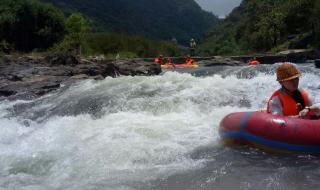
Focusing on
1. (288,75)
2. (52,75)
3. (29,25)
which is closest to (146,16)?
(29,25)

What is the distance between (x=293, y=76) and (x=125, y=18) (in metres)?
126

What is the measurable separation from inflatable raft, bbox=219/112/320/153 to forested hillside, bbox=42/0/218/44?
86.0 meters

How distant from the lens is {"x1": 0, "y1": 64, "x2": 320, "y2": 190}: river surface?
527cm

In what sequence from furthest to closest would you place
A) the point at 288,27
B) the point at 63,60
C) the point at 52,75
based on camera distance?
the point at 288,27 → the point at 63,60 → the point at 52,75

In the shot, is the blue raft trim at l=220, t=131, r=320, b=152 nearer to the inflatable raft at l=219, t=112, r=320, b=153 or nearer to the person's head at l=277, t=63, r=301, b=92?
the inflatable raft at l=219, t=112, r=320, b=153

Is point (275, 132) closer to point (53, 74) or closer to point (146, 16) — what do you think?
point (53, 74)

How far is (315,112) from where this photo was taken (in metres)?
5.99

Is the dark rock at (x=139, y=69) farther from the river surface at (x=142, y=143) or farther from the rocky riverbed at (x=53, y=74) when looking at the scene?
the river surface at (x=142, y=143)

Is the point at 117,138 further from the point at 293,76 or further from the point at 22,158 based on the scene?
the point at 293,76

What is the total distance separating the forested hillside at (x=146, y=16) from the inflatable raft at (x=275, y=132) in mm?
85961

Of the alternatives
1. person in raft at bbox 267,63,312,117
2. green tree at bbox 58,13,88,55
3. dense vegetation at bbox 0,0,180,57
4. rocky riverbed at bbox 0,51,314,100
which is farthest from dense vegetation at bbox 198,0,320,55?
person in raft at bbox 267,63,312,117

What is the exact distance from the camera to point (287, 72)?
19.7ft

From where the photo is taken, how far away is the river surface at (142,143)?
5270 mm

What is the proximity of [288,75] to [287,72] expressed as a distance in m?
0.05
